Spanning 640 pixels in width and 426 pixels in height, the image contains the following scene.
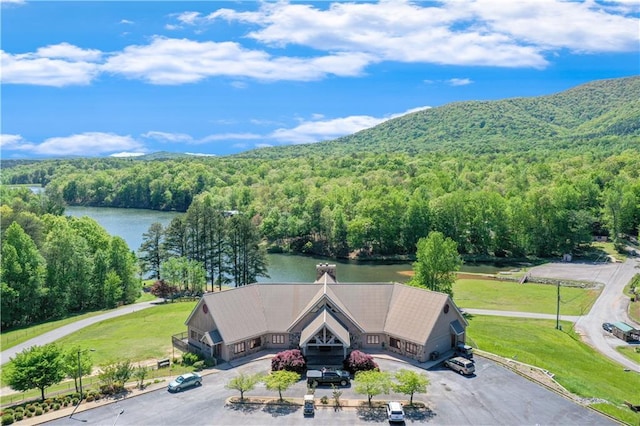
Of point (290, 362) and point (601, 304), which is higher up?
point (290, 362)

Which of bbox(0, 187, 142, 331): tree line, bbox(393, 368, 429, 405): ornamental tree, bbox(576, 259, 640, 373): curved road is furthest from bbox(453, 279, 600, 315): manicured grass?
bbox(0, 187, 142, 331): tree line

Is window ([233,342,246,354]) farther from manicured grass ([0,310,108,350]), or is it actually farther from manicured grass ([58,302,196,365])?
manicured grass ([0,310,108,350])

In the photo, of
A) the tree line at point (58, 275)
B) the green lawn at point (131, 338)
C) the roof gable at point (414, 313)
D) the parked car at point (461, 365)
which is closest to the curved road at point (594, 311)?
the green lawn at point (131, 338)

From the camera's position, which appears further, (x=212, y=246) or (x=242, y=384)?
(x=212, y=246)

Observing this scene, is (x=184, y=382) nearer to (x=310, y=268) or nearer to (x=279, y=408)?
(x=279, y=408)

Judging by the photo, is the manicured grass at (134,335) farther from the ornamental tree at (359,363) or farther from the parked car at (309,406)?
the ornamental tree at (359,363)

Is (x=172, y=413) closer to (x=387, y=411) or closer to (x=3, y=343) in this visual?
(x=387, y=411)

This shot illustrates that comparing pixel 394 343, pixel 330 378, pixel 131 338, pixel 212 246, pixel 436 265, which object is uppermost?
pixel 212 246

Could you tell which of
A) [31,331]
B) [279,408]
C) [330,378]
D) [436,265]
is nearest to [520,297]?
[436,265]
